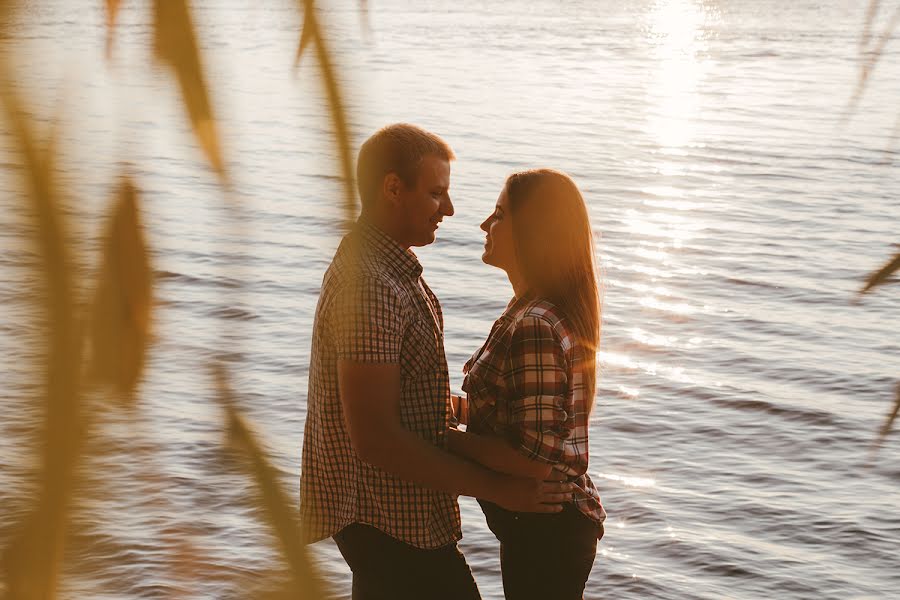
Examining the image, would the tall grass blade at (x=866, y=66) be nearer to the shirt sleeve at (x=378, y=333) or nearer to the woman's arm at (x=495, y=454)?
the shirt sleeve at (x=378, y=333)

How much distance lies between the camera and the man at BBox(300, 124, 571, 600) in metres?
1.72

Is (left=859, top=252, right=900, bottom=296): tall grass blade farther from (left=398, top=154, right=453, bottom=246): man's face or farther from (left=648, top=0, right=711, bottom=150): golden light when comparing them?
(left=648, top=0, right=711, bottom=150): golden light

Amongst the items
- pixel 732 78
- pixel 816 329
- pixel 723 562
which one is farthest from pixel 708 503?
pixel 732 78

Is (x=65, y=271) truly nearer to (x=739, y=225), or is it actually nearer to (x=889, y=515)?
(x=889, y=515)

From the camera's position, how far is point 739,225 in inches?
433

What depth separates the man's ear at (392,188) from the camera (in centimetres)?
169

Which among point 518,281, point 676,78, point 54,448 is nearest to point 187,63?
point 54,448

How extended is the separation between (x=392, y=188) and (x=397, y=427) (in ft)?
1.14

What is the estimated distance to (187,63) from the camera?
44 cm

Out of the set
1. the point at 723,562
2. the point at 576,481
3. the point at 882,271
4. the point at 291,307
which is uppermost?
the point at 882,271

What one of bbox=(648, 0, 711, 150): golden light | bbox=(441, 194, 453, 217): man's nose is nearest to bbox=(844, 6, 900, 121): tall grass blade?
bbox=(441, 194, 453, 217): man's nose

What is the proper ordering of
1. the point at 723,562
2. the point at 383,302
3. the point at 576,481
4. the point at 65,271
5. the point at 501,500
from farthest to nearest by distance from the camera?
the point at 723,562 → the point at 576,481 → the point at 501,500 → the point at 383,302 → the point at 65,271

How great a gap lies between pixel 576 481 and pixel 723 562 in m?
3.15

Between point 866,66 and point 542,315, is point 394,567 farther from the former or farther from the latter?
point 866,66
